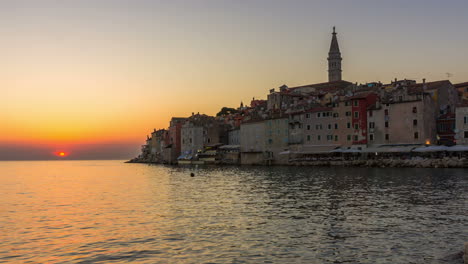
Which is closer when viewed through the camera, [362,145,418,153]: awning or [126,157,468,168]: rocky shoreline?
[126,157,468,168]: rocky shoreline

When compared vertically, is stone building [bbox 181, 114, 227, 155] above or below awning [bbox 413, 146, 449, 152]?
above

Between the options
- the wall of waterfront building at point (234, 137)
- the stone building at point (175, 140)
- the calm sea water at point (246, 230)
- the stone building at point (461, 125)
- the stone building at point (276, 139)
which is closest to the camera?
the calm sea water at point (246, 230)

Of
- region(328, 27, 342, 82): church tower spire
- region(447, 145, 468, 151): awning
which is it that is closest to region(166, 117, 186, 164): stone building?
region(328, 27, 342, 82): church tower spire

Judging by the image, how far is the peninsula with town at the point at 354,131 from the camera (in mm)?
70250

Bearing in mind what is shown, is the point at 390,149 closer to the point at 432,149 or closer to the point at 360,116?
the point at 432,149

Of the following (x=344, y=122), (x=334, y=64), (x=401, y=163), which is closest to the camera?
(x=401, y=163)

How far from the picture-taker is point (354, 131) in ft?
263

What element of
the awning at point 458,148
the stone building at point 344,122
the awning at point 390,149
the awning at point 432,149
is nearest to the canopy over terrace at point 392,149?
the awning at point 390,149

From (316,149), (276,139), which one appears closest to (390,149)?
(316,149)

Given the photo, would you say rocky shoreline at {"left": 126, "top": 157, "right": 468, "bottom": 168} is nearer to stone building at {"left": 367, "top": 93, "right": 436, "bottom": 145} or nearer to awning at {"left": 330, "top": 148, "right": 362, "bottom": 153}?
awning at {"left": 330, "top": 148, "right": 362, "bottom": 153}

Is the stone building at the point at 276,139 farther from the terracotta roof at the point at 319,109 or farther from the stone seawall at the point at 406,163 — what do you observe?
the stone seawall at the point at 406,163

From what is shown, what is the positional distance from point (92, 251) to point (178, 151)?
11850 centimetres

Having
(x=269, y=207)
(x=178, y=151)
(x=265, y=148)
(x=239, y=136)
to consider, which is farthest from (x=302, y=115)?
(x=269, y=207)

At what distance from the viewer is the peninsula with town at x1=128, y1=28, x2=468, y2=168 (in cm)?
7025
